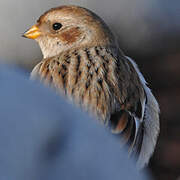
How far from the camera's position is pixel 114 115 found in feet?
8.53

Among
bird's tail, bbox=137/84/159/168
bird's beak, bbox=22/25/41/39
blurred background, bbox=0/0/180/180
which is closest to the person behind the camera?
bird's tail, bbox=137/84/159/168

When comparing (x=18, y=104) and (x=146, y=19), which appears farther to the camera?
(x=146, y=19)

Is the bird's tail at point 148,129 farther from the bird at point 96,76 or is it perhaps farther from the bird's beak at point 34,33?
the bird's beak at point 34,33

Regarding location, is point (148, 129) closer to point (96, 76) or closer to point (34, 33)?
point (96, 76)

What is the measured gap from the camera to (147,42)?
246 inches

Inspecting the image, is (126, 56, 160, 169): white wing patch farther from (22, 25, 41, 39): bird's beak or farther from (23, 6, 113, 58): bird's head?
(22, 25, 41, 39): bird's beak

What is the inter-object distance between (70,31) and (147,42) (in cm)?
303

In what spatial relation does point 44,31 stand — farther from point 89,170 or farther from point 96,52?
point 89,170

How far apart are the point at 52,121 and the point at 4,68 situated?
121mm

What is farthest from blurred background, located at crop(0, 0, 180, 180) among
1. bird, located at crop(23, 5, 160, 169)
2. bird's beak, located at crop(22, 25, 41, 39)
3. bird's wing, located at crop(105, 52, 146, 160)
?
bird's wing, located at crop(105, 52, 146, 160)

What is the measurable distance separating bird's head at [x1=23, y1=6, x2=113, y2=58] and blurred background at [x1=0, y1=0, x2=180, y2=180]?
93.5 inches

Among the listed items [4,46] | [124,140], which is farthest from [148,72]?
[124,140]

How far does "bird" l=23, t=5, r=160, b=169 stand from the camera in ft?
8.52

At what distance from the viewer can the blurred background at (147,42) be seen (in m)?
5.81
